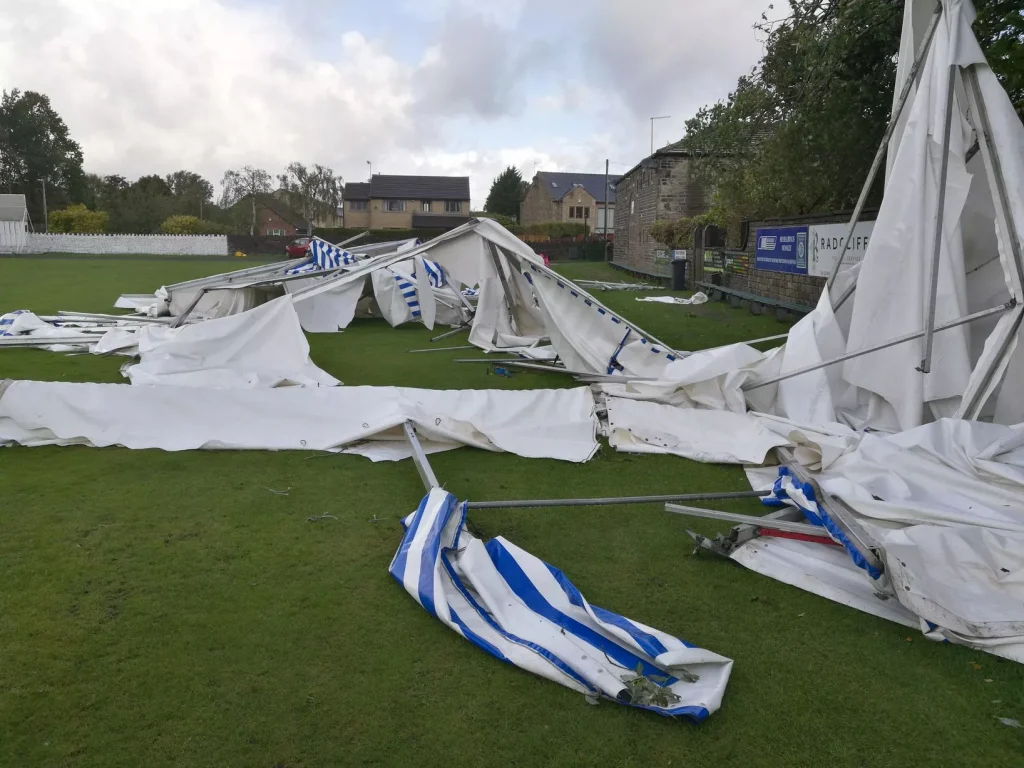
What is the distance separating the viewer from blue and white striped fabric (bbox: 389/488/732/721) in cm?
265

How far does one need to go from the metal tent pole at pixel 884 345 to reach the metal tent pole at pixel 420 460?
2836mm

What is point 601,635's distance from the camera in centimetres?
294

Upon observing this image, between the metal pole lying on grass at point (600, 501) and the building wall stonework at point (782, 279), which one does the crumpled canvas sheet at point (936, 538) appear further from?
the building wall stonework at point (782, 279)

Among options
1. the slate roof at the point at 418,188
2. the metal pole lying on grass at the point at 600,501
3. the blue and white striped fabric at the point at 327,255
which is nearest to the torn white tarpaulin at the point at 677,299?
the blue and white striped fabric at the point at 327,255

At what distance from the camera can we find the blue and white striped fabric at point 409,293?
12438mm

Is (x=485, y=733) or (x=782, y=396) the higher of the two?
(x=782, y=396)

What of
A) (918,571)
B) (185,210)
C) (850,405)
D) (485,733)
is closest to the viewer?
(485,733)

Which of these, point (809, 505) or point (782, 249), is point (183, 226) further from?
point (809, 505)

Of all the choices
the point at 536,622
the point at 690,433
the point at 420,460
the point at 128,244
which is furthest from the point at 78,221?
the point at 536,622

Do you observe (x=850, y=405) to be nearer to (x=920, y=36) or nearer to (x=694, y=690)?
(x=920, y=36)

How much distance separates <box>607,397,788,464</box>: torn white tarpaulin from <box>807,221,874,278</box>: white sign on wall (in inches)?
260

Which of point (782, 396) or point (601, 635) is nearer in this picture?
point (601, 635)

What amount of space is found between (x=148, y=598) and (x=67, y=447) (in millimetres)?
2726

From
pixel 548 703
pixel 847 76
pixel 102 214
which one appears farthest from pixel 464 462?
pixel 102 214
